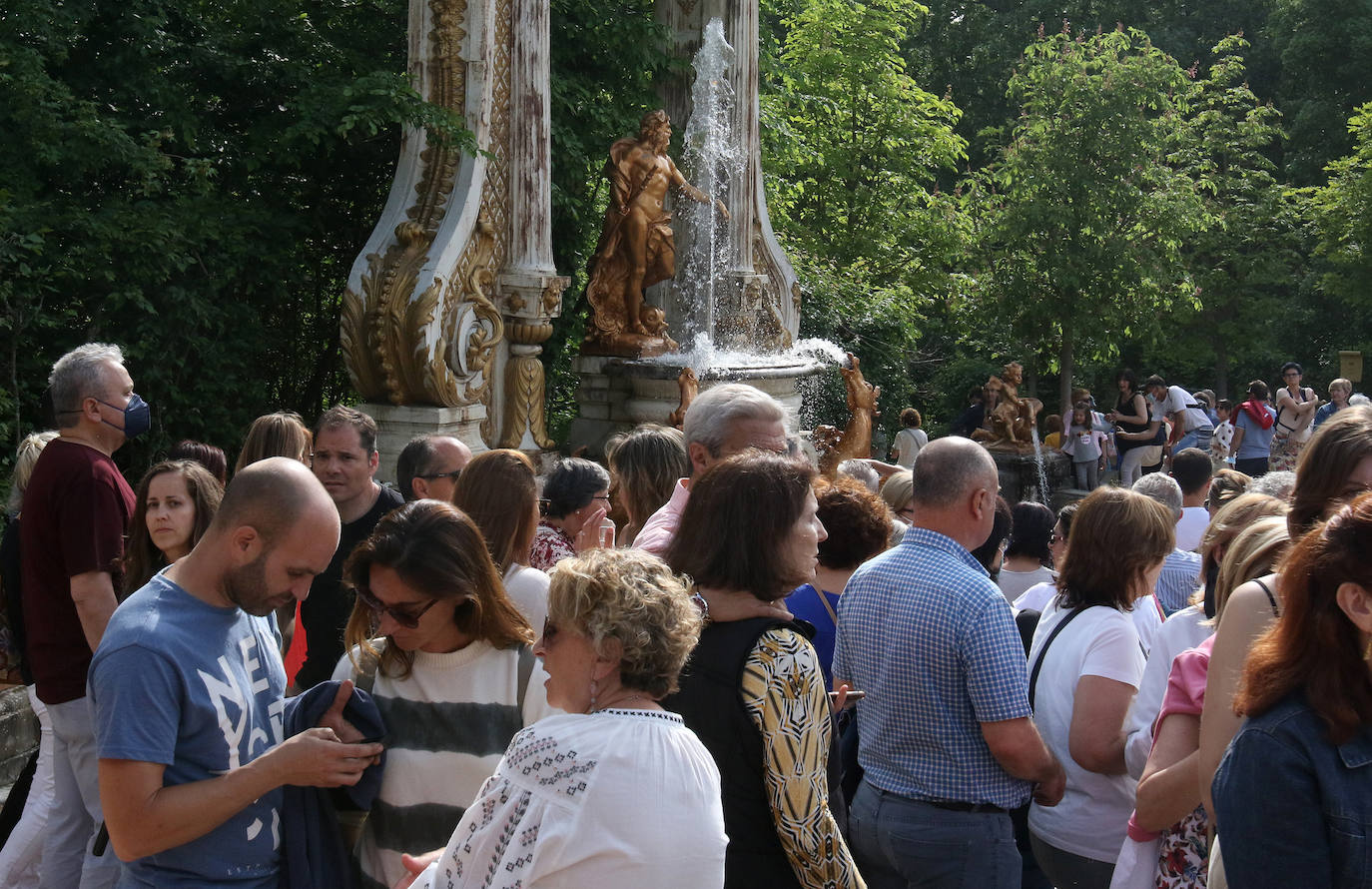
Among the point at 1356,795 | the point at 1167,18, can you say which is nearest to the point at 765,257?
the point at 1356,795

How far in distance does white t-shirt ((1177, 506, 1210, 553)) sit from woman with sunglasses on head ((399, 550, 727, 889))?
4680 millimetres

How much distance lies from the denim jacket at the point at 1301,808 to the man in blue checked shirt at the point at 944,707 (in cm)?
115

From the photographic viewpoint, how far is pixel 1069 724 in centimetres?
362

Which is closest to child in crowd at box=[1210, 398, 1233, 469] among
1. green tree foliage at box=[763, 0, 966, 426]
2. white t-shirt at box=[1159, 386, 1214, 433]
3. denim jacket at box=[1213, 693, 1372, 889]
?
white t-shirt at box=[1159, 386, 1214, 433]

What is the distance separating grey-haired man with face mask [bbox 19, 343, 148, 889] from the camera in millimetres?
4254

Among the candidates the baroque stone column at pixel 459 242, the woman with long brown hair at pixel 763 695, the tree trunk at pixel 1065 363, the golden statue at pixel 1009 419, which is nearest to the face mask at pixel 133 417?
the woman with long brown hair at pixel 763 695

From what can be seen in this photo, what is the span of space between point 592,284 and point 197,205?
3.97 meters

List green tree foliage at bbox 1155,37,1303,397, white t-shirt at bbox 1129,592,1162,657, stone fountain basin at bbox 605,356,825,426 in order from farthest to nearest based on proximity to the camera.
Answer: green tree foliage at bbox 1155,37,1303,397 → stone fountain basin at bbox 605,356,825,426 → white t-shirt at bbox 1129,592,1162,657

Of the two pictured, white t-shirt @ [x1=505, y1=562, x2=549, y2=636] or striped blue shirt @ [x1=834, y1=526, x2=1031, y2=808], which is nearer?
striped blue shirt @ [x1=834, y1=526, x2=1031, y2=808]

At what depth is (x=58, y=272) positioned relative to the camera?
8.02m

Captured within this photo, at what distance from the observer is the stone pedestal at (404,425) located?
962cm

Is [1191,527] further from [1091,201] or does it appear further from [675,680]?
[1091,201]

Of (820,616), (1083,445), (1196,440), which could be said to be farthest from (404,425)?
(1196,440)

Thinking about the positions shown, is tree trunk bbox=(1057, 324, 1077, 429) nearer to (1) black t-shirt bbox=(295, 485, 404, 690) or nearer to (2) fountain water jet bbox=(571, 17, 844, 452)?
(2) fountain water jet bbox=(571, 17, 844, 452)
